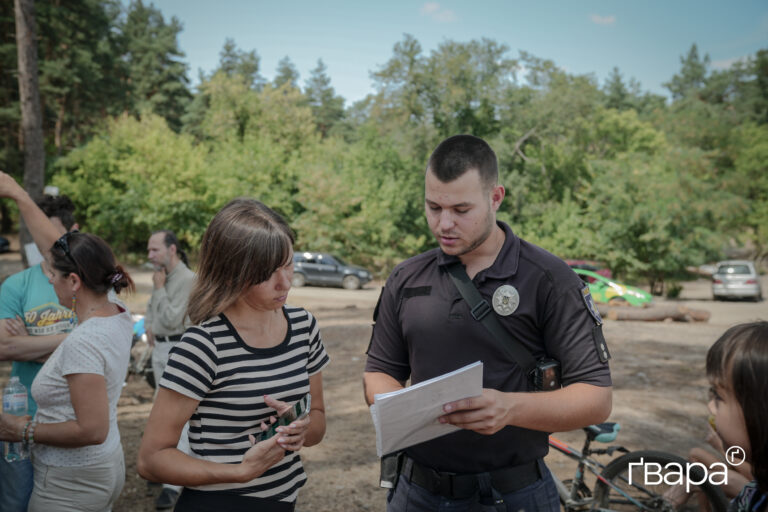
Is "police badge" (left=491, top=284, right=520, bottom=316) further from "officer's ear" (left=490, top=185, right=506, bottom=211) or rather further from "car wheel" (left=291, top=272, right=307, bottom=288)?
"car wheel" (left=291, top=272, right=307, bottom=288)

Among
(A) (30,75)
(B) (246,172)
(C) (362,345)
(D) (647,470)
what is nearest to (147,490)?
(D) (647,470)

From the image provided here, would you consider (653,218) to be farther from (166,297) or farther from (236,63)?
(236,63)

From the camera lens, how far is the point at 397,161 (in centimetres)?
3438

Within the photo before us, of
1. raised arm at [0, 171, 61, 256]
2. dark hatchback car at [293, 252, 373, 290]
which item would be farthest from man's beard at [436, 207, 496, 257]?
dark hatchback car at [293, 252, 373, 290]

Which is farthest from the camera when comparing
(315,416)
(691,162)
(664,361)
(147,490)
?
(691,162)

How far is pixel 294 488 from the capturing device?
2.01m

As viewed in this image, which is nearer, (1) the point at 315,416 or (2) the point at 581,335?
(2) the point at 581,335

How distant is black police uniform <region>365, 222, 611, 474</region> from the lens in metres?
2.08

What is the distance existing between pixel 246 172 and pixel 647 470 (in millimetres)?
30175

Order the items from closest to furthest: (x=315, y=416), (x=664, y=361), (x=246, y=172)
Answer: (x=315, y=416), (x=664, y=361), (x=246, y=172)

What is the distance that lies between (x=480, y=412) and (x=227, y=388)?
2.75ft

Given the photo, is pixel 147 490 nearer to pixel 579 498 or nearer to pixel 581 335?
pixel 579 498

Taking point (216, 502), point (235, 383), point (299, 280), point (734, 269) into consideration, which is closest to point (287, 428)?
point (235, 383)

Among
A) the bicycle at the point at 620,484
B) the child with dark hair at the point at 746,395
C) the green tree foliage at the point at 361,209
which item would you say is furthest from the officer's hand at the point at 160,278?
the green tree foliage at the point at 361,209
